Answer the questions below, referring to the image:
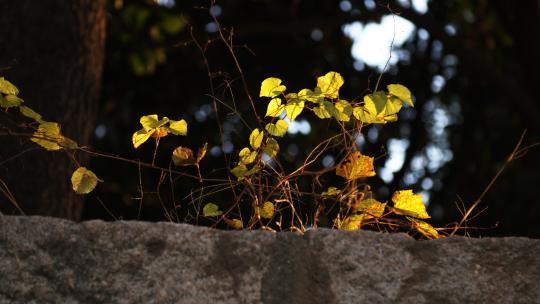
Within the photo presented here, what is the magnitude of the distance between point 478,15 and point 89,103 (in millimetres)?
4637

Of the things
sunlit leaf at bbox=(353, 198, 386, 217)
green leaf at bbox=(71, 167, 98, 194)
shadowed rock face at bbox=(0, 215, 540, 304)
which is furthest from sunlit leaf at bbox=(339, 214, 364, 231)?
green leaf at bbox=(71, 167, 98, 194)

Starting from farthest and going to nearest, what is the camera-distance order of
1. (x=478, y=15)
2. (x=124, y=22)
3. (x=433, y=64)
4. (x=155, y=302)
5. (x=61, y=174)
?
1. (x=433, y=64)
2. (x=478, y=15)
3. (x=124, y=22)
4. (x=61, y=174)
5. (x=155, y=302)

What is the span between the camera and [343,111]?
6.20ft

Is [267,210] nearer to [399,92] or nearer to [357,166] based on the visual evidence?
[357,166]

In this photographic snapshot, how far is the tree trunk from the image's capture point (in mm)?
3092

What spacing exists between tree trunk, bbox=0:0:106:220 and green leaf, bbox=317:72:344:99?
4.78ft

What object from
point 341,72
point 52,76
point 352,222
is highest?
point 352,222

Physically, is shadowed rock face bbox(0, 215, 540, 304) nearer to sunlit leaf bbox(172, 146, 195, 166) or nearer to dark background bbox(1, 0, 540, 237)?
sunlit leaf bbox(172, 146, 195, 166)

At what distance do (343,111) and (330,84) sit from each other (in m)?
0.06

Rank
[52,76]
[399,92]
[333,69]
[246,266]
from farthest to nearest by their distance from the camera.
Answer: [333,69] < [52,76] < [399,92] < [246,266]

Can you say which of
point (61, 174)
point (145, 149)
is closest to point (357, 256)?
point (61, 174)

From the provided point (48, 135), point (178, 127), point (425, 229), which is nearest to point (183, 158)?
point (178, 127)

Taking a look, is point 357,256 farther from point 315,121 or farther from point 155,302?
point 315,121

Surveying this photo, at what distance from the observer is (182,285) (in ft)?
4.83
